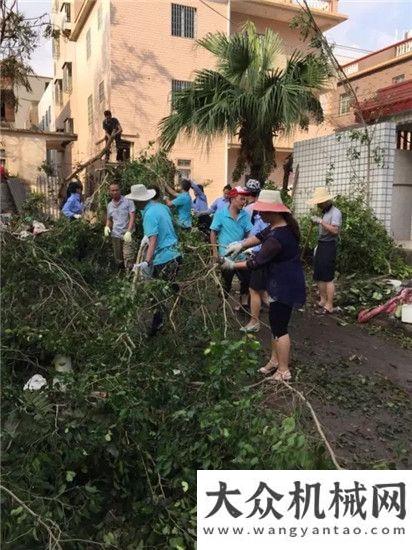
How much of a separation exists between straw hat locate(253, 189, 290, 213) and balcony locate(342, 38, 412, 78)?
557 inches

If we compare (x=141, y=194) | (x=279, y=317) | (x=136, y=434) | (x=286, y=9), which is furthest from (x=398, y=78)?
(x=136, y=434)

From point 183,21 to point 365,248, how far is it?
11.8 m

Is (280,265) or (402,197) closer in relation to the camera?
(280,265)

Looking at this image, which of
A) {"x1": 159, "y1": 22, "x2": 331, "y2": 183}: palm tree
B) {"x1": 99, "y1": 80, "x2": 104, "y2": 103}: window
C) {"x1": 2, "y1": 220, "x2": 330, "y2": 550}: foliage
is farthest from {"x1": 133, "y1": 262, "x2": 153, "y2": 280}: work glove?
{"x1": 99, "y1": 80, "x2": 104, "y2": 103}: window

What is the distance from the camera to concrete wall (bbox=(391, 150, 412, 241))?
7.84 m

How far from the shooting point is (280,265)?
152 inches

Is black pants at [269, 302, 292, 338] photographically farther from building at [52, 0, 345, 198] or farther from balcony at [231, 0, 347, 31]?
balcony at [231, 0, 347, 31]

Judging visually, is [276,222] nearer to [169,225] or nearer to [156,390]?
[169,225]

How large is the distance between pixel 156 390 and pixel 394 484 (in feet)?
4.28

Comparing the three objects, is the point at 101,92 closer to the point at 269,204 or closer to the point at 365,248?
the point at 365,248

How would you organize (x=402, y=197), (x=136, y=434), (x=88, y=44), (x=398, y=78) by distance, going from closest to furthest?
(x=136, y=434) < (x=402, y=197) < (x=398, y=78) < (x=88, y=44)

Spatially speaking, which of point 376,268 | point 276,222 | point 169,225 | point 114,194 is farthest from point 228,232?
point 376,268

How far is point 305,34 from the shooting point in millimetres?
8555

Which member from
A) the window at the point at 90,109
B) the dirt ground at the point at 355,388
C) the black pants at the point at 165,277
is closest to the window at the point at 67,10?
the window at the point at 90,109
